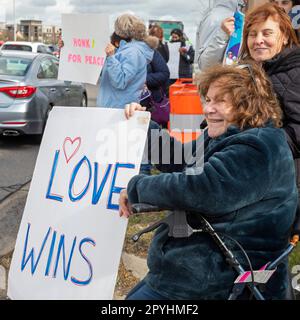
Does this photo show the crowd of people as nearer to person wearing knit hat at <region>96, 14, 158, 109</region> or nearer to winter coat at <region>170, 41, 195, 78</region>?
person wearing knit hat at <region>96, 14, 158, 109</region>

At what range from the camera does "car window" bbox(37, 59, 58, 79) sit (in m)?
9.25

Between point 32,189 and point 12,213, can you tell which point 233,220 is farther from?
point 12,213

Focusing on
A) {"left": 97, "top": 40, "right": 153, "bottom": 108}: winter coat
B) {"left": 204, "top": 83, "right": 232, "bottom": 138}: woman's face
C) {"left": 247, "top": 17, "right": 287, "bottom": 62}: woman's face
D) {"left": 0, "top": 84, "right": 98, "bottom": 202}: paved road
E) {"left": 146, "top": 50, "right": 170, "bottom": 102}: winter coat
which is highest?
{"left": 247, "top": 17, "right": 287, "bottom": 62}: woman's face

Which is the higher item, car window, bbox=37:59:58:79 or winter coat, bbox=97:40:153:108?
winter coat, bbox=97:40:153:108

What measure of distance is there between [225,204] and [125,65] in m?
3.19

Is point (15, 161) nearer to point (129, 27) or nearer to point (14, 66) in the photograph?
point (14, 66)

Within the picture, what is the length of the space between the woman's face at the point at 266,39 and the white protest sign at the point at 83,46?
179 centimetres

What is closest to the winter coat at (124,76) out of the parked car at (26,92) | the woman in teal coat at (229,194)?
the woman in teal coat at (229,194)

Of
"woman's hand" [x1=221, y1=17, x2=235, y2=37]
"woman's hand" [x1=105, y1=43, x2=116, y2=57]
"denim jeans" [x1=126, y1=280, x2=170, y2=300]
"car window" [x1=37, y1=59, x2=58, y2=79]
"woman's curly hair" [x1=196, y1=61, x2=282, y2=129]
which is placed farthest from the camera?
"car window" [x1=37, y1=59, x2=58, y2=79]

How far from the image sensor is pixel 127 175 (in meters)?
2.46

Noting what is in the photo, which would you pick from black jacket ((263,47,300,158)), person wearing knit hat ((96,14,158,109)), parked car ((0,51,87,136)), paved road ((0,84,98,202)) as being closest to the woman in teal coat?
black jacket ((263,47,300,158))

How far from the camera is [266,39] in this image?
274cm
